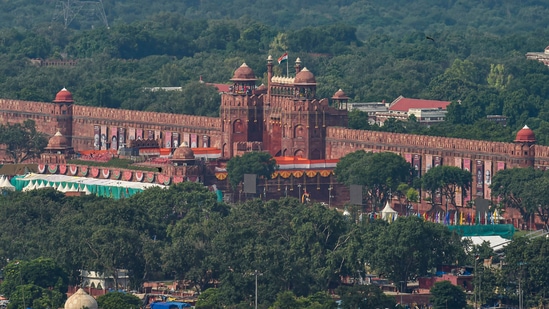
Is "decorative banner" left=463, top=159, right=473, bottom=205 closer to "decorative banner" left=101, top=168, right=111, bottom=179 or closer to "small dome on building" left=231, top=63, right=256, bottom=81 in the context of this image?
"small dome on building" left=231, top=63, right=256, bottom=81

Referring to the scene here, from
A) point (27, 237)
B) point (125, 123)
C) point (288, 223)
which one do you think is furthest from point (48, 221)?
point (125, 123)

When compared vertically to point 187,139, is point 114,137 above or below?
above

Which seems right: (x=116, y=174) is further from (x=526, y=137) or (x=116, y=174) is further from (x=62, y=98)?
(x=62, y=98)

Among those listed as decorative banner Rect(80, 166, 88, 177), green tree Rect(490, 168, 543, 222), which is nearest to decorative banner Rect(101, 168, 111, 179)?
decorative banner Rect(80, 166, 88, 177)

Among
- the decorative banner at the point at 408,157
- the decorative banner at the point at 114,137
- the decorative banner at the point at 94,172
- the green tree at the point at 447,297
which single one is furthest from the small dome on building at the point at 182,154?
the green tree at the point at 447,297

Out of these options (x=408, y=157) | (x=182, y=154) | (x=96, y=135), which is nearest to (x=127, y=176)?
(x=182, y=154)
